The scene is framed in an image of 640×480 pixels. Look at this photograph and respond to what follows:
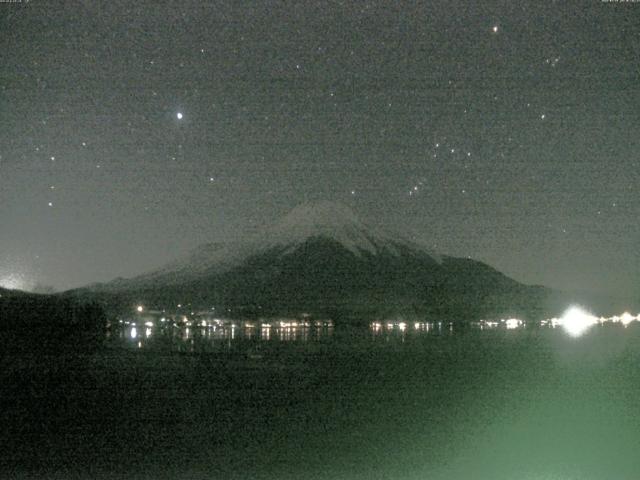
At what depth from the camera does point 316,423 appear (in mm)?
14625

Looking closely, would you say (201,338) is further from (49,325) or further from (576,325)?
(576,325)

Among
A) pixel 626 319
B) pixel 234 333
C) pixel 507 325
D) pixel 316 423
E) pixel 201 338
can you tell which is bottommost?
pixel 316 423

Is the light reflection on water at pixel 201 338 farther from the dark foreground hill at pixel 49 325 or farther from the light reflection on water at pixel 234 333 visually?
the dark foreground hill at pixel 49 325

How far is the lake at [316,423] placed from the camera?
1086 cm

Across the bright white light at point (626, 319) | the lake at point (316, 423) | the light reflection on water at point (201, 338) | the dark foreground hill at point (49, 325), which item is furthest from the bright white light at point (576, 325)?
the lake at point (316, 423)

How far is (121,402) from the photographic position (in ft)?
56.2

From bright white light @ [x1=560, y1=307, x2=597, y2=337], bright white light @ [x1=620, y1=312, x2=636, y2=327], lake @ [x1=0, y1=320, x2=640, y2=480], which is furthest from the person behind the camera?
bright white light @ [x1=620, y1=312, x2=636, y2=327]

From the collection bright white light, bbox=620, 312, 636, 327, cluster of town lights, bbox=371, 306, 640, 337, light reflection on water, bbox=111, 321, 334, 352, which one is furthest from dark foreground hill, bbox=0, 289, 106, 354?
bright white light, bbox=620, 312, 636, 327

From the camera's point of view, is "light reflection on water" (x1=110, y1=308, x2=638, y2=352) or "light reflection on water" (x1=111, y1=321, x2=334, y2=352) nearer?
"light reflection on water" (x1=111, y1=321, x2=334, y2=352)

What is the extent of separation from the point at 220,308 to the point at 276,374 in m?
163

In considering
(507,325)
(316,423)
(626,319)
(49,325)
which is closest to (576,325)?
(507,325)

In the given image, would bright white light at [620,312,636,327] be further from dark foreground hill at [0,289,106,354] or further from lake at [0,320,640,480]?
lake at [0,320,640,480]

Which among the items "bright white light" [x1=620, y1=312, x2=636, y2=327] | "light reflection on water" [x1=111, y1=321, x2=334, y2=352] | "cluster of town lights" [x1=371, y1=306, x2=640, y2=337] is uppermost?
"bright white light" [x1=620, y1=312, x2=636, y2=327]

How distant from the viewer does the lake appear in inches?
428
